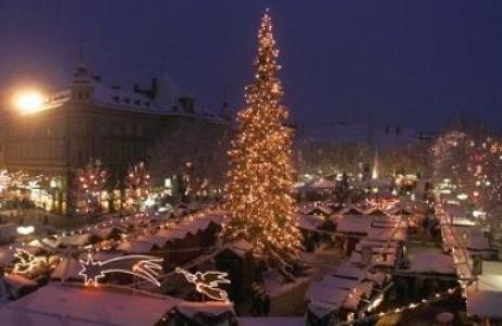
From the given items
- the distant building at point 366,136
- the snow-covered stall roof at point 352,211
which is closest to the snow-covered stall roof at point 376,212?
the snow-covered stall roof at point 352,211

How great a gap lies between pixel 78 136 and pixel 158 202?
9.29 metres

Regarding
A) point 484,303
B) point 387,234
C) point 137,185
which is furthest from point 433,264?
point 137,185

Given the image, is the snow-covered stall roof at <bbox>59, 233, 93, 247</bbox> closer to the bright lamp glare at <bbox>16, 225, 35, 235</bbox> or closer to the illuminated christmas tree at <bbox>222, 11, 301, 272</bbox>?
the illuminated christmas tree at <bbox>222, 11, 301, 272</bbox>

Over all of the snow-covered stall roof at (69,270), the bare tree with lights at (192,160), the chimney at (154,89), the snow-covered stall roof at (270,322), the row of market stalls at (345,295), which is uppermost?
the chimney at (154,89)

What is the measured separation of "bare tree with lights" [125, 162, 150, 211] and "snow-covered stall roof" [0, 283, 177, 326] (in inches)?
1465

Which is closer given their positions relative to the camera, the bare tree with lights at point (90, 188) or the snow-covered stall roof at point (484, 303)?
the snow-covered stall roof at point (484, 303)

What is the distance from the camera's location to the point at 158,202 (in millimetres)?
52281

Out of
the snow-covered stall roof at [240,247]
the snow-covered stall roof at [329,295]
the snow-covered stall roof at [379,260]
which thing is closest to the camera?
the snow-covered stall roof at [329,295]

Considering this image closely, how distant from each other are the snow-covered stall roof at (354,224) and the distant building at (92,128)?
86.7 feet

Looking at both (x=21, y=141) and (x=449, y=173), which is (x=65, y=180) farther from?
(x=449, y=173)

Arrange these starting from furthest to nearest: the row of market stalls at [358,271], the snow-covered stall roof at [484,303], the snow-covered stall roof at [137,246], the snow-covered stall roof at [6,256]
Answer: the snow-covered stall roof at [137,246] → the snow-covered stall roof at [6,256] → the row of market stalls at [358,271] → the snow-covered stall roof at [484,303]

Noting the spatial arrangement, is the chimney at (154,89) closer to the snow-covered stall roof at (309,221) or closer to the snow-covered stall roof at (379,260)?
the snow-covered stall roof at (309,221)

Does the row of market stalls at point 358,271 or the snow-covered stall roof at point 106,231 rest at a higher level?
the snow-covered stall roof at point 106,231

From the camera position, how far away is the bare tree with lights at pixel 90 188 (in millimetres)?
50375
